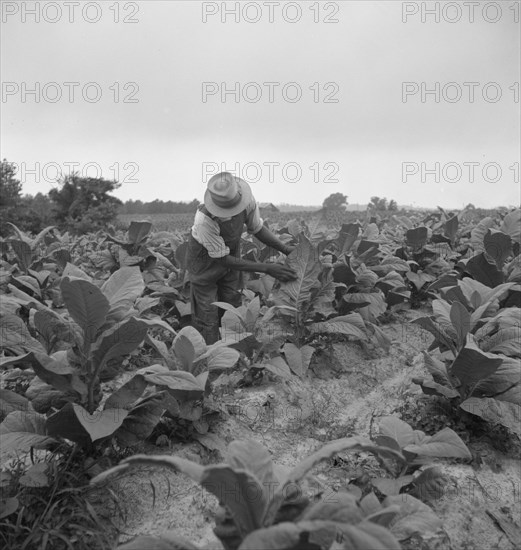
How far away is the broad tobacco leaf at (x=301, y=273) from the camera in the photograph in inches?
154

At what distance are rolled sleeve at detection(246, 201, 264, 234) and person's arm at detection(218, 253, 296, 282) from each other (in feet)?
1.14

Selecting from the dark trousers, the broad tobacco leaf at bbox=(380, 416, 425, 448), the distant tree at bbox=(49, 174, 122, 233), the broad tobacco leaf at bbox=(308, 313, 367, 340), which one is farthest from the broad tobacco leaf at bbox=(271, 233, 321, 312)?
the distant tree at bbox=(49, 174, 122, 233)

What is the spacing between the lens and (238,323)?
12.0 feet

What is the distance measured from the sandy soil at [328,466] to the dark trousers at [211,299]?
3.57ft

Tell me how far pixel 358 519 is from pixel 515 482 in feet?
5.22

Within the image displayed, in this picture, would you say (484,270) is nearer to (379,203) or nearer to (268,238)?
(268,238)

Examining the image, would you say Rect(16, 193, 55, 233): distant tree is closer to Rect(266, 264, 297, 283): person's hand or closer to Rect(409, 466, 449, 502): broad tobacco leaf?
Rect(266, 264, 297, 283): person's hand

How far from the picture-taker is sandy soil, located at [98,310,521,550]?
230 centimetres

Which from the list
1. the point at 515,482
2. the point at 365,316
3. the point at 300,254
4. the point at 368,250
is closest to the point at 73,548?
the point at 515,482

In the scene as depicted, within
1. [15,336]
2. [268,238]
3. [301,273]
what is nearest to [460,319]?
[301,273]

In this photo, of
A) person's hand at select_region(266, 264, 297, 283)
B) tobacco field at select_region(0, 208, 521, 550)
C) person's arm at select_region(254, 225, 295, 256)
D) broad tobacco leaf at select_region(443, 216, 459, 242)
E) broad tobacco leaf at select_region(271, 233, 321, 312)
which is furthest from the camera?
broad tobacco leaf at select_region(443, 216, 459, 242)

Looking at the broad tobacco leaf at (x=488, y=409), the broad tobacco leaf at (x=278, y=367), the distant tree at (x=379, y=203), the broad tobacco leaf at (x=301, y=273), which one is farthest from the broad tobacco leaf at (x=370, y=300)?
the distant tree at (x=379, y=203)

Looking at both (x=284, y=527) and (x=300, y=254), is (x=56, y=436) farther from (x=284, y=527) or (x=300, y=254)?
(x=300, y=254)

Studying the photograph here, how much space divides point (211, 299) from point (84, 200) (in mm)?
36617
